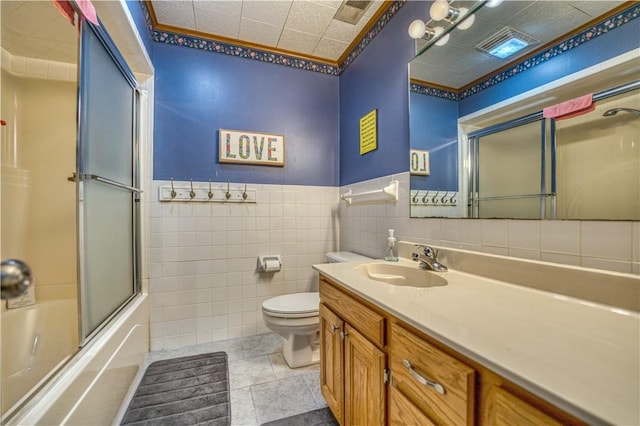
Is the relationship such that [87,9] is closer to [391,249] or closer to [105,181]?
[105,181]

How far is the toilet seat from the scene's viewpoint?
159cm

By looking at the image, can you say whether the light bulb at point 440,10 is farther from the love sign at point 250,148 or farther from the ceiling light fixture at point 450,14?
the love sign at point 250,148

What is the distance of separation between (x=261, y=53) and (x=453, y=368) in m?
2.50

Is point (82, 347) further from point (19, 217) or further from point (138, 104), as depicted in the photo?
point (138, 104)

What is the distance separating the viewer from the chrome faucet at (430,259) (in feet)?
3.85

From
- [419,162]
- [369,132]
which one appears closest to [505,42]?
[419,162]

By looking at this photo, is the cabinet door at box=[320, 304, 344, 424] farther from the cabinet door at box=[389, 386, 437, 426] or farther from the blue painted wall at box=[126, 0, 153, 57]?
the blue painted wall at box=[126, 0, 153, 57]

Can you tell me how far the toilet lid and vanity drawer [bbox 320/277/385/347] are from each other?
1.21ft

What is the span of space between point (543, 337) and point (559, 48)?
38.0 inches

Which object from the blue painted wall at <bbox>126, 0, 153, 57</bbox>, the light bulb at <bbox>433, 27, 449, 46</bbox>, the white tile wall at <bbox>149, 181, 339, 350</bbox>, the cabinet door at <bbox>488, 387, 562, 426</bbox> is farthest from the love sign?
the cabinet door at <bbox>488, 387, 562, 426</bbox>

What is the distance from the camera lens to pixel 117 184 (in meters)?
1.44

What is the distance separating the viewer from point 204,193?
6.61 feet

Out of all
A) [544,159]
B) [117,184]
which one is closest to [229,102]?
[117,184]

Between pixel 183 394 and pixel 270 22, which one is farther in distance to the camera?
pixel 270 22
